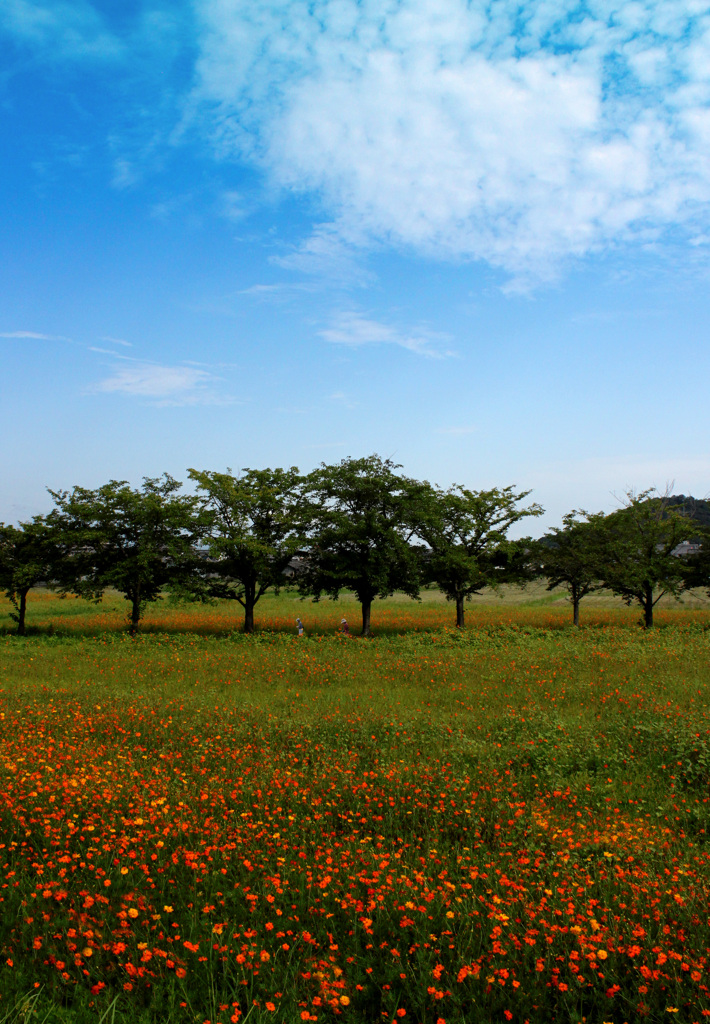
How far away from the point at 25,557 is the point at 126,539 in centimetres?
540

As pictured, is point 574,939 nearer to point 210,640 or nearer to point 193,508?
point 210,640

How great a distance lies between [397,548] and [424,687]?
15.0 m

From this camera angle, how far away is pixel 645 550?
33.5 m

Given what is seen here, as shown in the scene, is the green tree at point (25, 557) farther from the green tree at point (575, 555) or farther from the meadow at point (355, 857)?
the green tree at point (575, 555)

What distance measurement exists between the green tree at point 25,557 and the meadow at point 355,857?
18.2 m

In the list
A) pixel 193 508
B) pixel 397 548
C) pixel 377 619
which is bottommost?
pixel 377 619

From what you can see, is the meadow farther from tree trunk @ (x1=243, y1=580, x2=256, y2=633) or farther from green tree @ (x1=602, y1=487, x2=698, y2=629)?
green tree @ (x1=602, y1=487, x2=698, y2=629)

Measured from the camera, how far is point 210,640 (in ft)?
89.1

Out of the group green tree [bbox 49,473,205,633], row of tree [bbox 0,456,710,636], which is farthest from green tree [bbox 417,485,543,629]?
green tree [bbox 49,473,205,633]

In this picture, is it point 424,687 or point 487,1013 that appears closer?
point 487,1013

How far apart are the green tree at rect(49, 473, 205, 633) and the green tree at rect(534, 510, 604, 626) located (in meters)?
19.2

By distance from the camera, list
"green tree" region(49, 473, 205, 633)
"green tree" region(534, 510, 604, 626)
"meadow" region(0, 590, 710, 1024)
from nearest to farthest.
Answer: "meadow" region(0, 590, 710, 1024) → "green tree" region(49, 473, 205, 633) → "green tree" region(534, 510, 604, 626)

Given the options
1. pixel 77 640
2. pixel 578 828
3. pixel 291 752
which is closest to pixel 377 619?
pixel 77 640

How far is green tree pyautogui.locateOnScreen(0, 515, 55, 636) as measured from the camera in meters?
29.3
